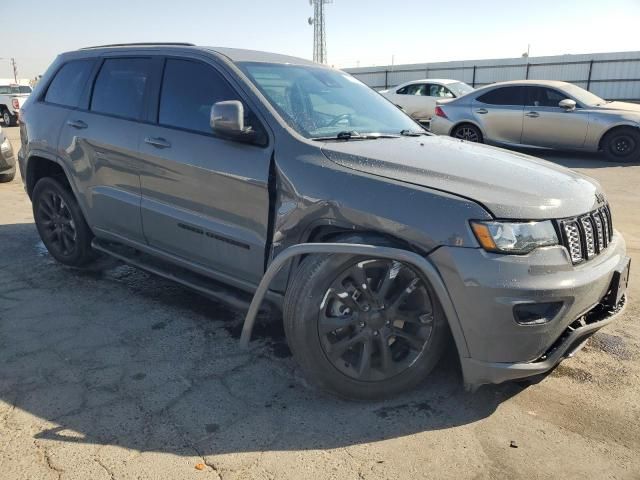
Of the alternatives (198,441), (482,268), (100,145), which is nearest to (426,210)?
(482,268)

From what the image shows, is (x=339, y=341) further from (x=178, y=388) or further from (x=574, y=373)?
(x=574, y=373)

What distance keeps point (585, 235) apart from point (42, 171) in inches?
173

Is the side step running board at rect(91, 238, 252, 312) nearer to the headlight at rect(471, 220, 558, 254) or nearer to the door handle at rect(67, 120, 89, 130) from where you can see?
the door handle at rect(67, 120, 89, 130)

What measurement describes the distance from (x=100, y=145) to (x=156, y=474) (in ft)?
8.47

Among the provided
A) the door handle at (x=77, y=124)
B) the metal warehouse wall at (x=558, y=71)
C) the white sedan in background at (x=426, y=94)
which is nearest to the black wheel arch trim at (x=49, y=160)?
the door handle at (x=77, y=124)

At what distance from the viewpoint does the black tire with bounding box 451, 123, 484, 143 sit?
446 inches

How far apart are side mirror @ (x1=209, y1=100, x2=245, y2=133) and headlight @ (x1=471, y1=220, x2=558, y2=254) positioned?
1.37 m

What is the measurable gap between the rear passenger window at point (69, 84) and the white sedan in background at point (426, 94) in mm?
11141

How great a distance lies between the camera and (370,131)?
3.49 meters

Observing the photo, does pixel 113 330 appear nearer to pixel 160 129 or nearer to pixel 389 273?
pixel 160 129

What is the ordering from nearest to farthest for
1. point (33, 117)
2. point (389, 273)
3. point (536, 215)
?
point (536, 215), point (389, 273), point (33, 117)

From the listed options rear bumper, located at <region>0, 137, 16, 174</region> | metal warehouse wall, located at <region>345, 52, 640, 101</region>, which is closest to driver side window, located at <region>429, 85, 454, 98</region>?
rear bumper, located at <region>0, 137, 16, 174</region>

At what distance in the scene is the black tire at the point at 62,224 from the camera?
14.8 ft

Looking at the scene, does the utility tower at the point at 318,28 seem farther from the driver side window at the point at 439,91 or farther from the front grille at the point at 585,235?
the front grille at the point at 585,235
